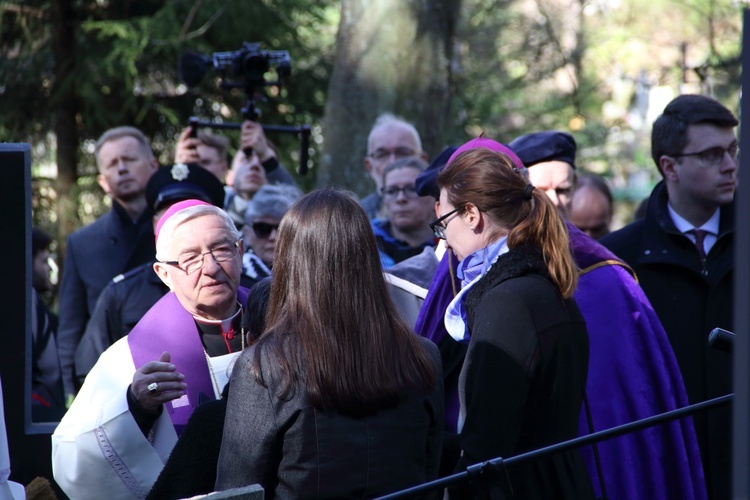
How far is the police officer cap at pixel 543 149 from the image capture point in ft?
14.6

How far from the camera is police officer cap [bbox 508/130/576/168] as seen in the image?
4.46 metres

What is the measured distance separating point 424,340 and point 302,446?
49 cm

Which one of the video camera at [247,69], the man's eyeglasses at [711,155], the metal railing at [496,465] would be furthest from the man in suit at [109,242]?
the metal railing at [496,465]

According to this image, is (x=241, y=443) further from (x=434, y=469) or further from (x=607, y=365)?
(x=607, y=365)

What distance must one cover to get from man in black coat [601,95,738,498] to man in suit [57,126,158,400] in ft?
9.27

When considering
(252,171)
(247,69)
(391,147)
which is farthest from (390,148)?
(247,69)

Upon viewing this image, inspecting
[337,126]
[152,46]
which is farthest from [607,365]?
[152,46]

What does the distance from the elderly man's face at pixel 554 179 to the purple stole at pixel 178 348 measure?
1.91m

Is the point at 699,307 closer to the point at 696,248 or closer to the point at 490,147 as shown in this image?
the point at 696,248

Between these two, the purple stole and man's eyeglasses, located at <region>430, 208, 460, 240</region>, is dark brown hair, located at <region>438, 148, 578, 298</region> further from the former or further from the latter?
the purple stole

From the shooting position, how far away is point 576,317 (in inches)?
114

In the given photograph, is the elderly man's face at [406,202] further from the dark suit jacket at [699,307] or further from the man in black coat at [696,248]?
the dark suit jacket at [699,307]

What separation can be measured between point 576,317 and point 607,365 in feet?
2.07

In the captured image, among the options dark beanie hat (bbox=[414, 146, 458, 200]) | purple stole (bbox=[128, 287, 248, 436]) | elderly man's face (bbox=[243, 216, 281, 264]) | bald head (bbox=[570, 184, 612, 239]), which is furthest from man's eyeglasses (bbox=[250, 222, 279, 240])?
bald head (bbox=[570, 184, 612, 239])
